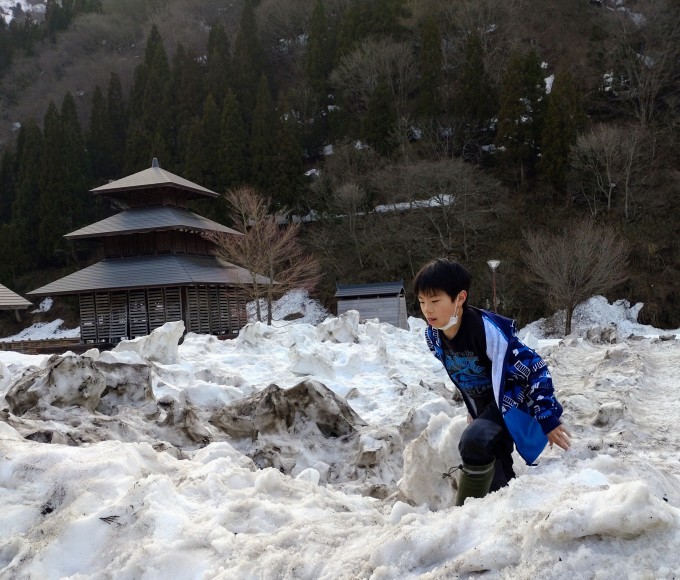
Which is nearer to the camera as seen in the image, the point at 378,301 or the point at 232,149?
the point at 378,301

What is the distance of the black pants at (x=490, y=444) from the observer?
219 cm

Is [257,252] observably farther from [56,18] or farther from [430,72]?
[56,18]

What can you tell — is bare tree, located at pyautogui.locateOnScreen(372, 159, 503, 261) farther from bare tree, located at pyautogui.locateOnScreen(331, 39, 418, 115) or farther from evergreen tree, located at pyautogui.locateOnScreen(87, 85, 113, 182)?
evergreen tree, located at pyautogui.locateOnScreen(87, 85, 113, 182)

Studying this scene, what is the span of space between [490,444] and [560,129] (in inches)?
1055

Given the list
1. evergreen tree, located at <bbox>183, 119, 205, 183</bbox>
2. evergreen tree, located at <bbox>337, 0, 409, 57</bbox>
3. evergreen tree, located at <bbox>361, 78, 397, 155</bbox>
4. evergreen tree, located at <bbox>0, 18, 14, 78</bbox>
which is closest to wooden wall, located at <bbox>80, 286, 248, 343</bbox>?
evergreen tree, located at <bbox>183, 119, 205, 183</bbox>

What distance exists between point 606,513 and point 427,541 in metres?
0.52

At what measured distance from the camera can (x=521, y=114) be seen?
2720 centimetres

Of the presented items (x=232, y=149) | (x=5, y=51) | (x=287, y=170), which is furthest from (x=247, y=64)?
(x=5, y=51)

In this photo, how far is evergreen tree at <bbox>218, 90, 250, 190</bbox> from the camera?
30531 millimetres

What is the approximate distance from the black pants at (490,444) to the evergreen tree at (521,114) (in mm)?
26967

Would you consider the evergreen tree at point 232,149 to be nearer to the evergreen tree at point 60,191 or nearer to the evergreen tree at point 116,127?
the evergreen tree at point 116,127

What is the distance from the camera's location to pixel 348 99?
33.9m

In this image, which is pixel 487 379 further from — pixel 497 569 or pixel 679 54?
pixel 679 54

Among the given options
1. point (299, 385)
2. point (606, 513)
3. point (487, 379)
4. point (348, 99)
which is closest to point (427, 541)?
point (606, 513)
